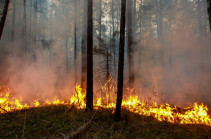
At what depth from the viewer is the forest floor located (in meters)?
3.97

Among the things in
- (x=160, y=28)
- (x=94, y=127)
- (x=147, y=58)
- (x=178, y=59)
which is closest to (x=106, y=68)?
(x=94, y=127)

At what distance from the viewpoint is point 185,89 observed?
52.0ft

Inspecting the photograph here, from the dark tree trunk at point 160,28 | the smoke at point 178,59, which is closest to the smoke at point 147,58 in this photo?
the smoke at point 178,59

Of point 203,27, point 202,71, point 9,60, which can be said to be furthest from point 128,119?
point 203,27

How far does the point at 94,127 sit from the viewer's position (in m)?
4.65

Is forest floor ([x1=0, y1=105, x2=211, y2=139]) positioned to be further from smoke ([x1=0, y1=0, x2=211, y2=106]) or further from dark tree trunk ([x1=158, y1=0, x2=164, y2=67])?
dark tree trunk ([x1=158, y1=0, x2=164, y2=67])

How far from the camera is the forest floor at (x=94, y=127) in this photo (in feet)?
13.0

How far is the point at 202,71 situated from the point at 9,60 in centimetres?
2922

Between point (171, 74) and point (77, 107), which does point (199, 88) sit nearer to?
point (171, 74)

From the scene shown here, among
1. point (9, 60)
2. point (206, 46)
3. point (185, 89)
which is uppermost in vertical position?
point (206, 46)

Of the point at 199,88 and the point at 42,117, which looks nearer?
the point at 42,117

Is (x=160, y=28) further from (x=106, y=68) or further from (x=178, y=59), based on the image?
(x=106, y=68)

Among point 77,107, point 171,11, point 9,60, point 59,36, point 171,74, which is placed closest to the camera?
point 77,107

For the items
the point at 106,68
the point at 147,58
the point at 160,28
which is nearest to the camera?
the point at 106,68
